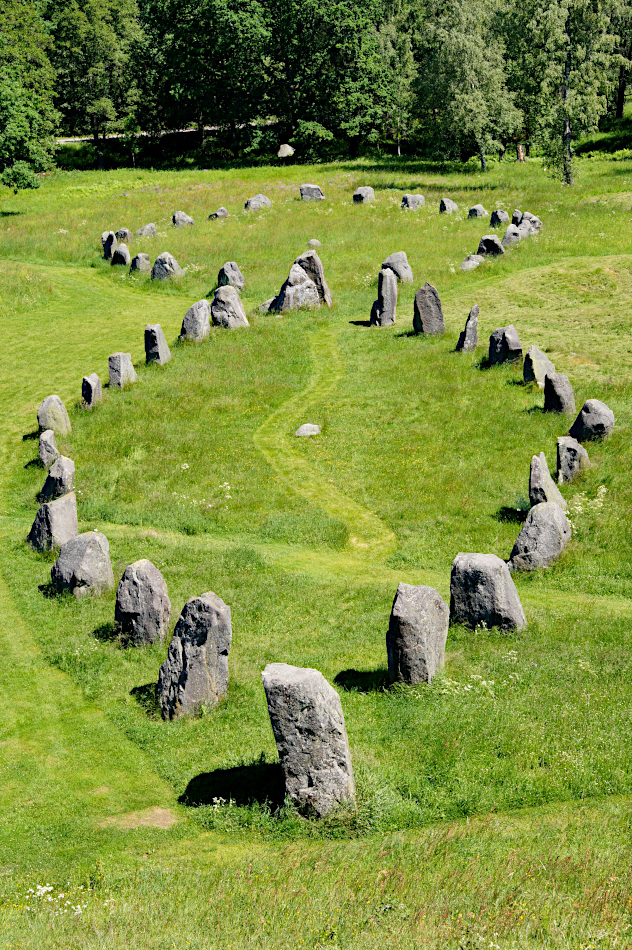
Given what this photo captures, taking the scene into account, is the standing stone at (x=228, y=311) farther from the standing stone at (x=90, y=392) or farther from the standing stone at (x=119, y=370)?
the standing stone at (x=90, y=392)

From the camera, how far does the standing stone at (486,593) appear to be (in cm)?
1622

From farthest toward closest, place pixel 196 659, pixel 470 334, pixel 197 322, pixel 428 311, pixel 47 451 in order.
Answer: pixel 197 322, pixel 428 311, pixel 470 334, pixel 47 451, pixel 196 659

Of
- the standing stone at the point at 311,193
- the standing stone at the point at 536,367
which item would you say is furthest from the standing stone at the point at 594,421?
the standing stone at the point at 311,193

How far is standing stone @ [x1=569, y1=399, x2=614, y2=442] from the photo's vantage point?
24219 millimetres

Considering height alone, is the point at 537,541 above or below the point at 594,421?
below

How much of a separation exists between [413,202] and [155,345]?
1102 inches

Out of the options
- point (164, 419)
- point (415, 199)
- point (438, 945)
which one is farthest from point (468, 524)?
point (415, 199)

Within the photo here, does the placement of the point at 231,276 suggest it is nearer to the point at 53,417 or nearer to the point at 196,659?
the point at 53,417

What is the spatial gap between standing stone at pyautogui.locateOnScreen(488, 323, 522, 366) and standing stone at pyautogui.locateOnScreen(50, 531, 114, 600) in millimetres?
16927

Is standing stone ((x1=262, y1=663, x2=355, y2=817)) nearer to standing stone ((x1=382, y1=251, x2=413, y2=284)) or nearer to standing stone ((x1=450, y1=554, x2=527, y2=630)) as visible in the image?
standing stone ((x1=450, y1=554, x2=527, y2=630))

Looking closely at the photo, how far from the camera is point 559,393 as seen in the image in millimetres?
26438

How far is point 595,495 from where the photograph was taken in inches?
867

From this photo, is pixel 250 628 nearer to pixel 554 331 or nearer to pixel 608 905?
pixel 608 905

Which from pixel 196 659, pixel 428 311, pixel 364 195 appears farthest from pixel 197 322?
pixel 364 195
